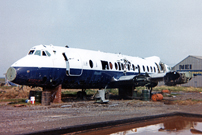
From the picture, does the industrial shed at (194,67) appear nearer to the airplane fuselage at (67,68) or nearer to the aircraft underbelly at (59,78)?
the airplane fuselage at (67,68)

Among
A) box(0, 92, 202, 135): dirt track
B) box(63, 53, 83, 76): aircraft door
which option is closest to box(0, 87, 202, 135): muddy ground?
box(0, 92, 202, 135): dirt track

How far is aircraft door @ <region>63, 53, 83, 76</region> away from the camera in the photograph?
17859mm

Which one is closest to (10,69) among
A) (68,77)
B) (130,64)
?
(68,77)

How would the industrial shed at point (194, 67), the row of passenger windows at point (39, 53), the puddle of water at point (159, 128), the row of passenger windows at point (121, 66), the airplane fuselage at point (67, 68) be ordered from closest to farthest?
the puddle of water at point (159, 128) < the airplane fuselage at point (67, 68) < the row of passenger windows at point (39, 53) < the row of passenger windows at point (121, 66) < the industrial shed at point (194, 67)

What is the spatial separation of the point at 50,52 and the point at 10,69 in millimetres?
3390

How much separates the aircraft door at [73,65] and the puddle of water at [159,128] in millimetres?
9270

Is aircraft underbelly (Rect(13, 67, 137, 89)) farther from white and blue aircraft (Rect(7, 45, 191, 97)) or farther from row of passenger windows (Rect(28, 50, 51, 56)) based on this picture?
row of passenger windows (Rect(28, 50, 51, 56))

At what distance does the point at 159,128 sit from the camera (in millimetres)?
8914

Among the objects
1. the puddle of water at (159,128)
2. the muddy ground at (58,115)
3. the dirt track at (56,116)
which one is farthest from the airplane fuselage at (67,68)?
the puddle of water at (159,128)

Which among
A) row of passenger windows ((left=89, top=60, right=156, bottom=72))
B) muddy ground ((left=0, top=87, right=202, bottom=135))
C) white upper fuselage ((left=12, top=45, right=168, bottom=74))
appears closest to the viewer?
muddy ground ((left=0, top=87, right=202, bottom=135))

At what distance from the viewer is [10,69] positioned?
15.4 meters

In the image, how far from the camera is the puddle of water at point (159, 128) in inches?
321

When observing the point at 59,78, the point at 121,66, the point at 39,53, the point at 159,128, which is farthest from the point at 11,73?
the point at 121,66

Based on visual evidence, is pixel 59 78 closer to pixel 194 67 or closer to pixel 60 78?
pixel 60 78
